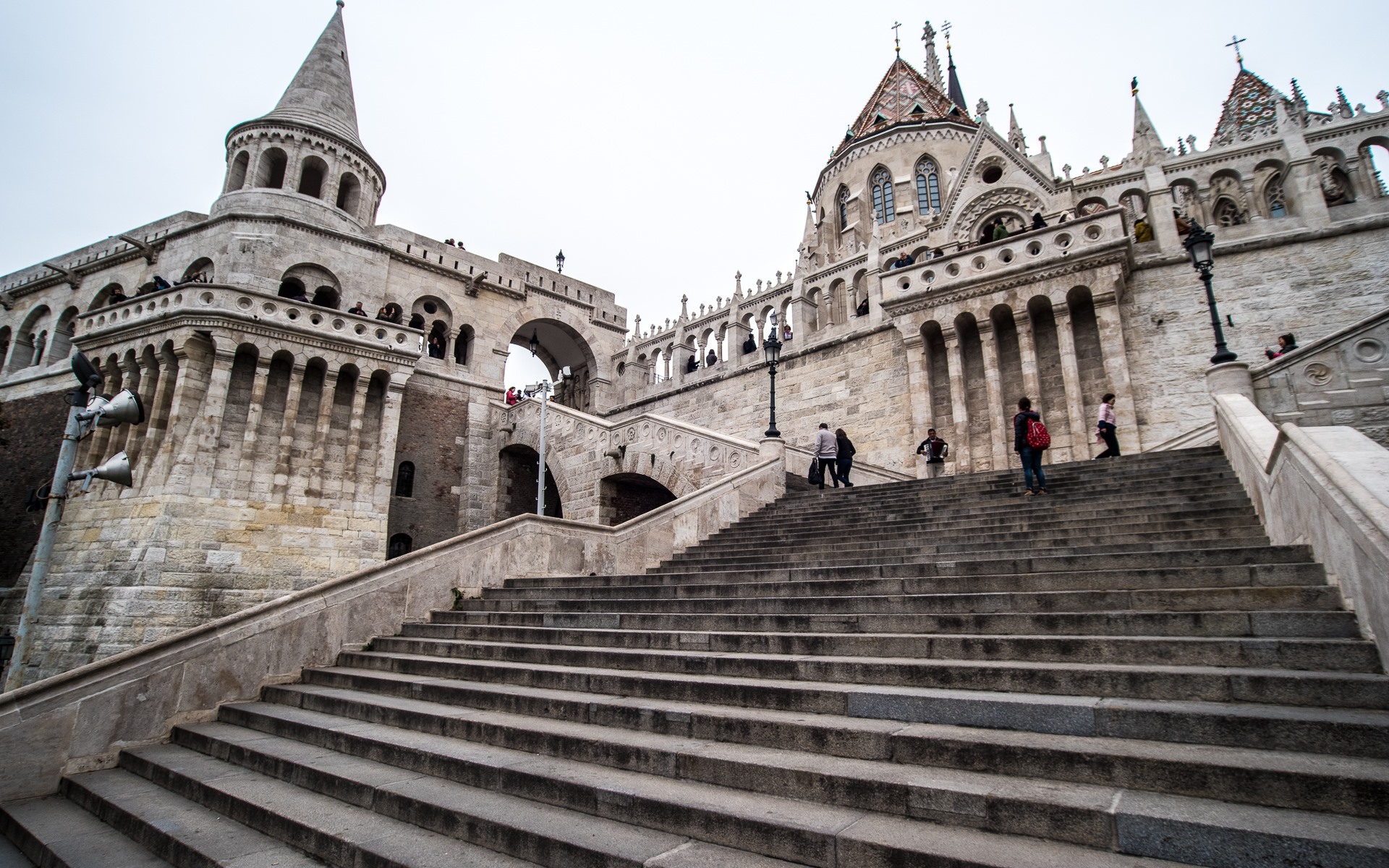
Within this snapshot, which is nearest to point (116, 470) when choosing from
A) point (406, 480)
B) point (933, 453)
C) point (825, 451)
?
point (825, 451)

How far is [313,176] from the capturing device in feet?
78.6

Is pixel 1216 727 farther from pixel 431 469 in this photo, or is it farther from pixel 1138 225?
pixel 431 469

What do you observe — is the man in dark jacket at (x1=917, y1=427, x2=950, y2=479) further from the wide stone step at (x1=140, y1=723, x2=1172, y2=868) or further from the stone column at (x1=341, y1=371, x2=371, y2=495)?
the stone column at (x1=341, y1=371, x2=371, y2=495)

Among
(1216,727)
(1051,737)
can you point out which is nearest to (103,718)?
(1051,737)

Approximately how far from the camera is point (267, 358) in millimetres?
18266

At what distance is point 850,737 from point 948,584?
2.73 metres

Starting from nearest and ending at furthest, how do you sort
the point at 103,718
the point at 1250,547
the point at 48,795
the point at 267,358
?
the point at 1250,547 → the point at 48,795 → the point at 103,718 → the point at 267,358

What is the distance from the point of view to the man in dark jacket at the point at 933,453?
1390 centimetres

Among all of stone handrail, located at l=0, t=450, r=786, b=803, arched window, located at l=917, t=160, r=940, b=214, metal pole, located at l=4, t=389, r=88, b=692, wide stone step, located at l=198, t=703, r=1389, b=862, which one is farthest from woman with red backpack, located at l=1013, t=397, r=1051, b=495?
arched window, located at l=917, t=160, r=940, b=214

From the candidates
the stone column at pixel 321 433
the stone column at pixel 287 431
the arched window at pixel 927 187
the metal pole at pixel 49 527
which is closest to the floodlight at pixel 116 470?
the metal pole at pixel 49 527

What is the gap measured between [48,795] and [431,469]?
17327 millimetres

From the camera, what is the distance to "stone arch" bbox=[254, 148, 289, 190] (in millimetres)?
22250

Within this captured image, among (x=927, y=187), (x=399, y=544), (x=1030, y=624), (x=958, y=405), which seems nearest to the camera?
(x=1030, y=624)

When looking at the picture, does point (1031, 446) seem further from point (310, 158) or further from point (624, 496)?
point (310, 158)
